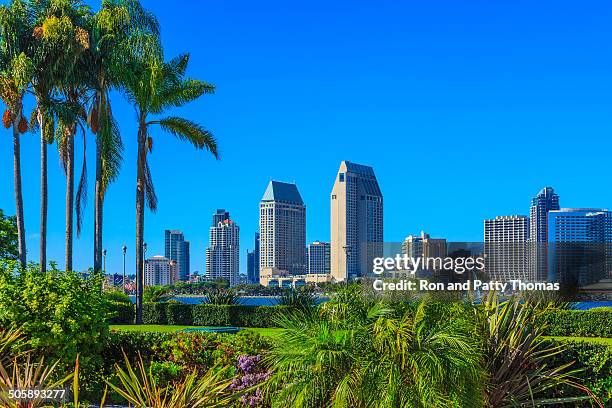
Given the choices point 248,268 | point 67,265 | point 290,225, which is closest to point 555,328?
point 67,265

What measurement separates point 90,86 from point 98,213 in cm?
466

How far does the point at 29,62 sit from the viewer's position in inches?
943

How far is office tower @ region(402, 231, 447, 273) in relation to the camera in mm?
15031

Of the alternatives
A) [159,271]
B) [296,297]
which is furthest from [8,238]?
[159,271]

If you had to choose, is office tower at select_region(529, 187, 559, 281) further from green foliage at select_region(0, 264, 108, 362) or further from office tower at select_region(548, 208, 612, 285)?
green foliage at select_region(0, 264, 108, 362)

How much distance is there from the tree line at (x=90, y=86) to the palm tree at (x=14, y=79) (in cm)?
3

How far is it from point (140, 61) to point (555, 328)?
1670cm

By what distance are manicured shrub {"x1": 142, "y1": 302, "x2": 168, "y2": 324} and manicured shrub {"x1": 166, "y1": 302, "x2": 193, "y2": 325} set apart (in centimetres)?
13

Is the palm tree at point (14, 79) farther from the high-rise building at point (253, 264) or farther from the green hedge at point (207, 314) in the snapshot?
the high-rise building at point (253, 264)

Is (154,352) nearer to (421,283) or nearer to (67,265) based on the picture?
(421,283)

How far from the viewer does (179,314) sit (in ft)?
86.5

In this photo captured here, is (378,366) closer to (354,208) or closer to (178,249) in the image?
(354,208)

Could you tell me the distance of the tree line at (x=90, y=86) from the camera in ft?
80.5

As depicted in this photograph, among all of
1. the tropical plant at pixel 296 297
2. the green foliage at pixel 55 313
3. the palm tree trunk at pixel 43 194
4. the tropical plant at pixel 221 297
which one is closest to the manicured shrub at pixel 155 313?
the tropical plant at pixel 221 297
